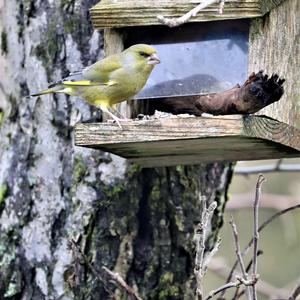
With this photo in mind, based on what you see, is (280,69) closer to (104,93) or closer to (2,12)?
(104,93)

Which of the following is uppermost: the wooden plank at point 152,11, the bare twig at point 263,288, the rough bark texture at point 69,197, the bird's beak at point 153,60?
the wooden plank at point 152,11

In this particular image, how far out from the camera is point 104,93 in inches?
132

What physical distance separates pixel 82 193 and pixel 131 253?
0.98 ft

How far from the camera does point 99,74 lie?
11.0 feet

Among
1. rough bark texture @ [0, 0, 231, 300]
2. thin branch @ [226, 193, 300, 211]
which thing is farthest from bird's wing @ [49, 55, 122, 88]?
thin branch @ [226, 193, 300, 211]

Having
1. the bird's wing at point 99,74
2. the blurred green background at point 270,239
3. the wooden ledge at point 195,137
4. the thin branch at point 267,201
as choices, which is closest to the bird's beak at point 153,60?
the bird's wing at point 99,74

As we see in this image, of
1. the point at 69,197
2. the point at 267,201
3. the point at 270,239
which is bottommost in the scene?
the point at 270,239

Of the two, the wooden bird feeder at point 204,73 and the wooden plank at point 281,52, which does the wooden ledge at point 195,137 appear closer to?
the wooden bird feeder at point 204,73

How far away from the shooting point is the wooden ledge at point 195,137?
295 centimetres

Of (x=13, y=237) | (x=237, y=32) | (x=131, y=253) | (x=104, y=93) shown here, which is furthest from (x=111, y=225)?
(x=237, y=32)

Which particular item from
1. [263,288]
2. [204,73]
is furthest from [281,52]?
[263,288]

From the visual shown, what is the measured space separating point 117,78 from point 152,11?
10.3 inches

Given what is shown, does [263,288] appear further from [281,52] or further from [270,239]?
[270,239]

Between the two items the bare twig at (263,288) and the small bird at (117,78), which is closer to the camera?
the small bird at (117,78)
